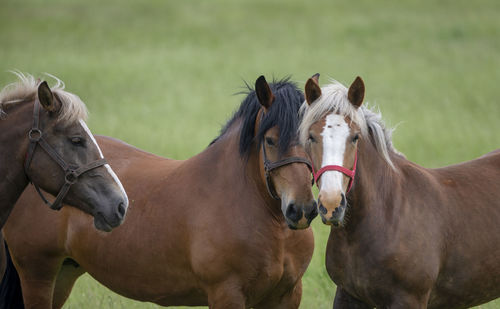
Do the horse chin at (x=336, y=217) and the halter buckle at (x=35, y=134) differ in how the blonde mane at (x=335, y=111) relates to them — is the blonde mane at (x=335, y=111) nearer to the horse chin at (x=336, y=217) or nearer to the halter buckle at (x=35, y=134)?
the horse chin at (x=336, y=217)

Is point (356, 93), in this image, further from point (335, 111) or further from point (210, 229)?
point (210, 229)

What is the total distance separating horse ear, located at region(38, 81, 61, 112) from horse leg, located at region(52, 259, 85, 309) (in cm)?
215

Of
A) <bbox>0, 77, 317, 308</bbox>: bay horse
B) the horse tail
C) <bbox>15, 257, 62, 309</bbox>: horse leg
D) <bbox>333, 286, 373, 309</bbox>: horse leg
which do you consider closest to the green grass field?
the horse tail

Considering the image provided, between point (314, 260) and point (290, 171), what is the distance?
13.7 feet

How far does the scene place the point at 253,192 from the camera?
5031 mm

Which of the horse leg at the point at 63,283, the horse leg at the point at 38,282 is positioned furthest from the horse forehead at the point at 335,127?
the horse leg at the point at 63,283

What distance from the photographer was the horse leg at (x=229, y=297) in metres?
4.80

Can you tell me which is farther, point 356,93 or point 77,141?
point 356,93

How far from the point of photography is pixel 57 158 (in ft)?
14.1

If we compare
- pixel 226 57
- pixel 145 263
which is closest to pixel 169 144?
pixel 145 263

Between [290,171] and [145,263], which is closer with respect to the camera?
[290,171]

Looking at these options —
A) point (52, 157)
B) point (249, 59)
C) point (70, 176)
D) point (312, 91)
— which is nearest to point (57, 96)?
point (52, 157)

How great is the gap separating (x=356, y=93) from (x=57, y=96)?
2.10 metres

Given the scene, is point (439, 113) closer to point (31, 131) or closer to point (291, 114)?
point (291, 114)
